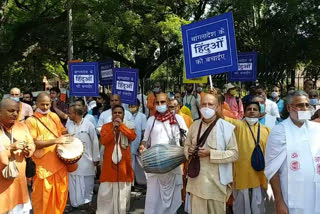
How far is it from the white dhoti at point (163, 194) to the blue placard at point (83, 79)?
3257mm

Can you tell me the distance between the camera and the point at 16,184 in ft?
15.1

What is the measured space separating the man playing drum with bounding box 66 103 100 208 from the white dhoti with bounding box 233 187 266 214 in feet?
8.08

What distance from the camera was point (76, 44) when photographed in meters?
17.9

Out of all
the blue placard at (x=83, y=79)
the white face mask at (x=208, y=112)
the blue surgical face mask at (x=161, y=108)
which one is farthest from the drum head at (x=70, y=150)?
the blue placard at (x=83, y=79)

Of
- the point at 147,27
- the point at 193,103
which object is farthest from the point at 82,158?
the point at 147,27

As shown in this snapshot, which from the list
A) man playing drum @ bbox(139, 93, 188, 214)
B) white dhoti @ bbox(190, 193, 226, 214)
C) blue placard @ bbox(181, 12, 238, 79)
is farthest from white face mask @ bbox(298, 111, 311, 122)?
man playing drum @ bbox(139, 93, 188, 214)

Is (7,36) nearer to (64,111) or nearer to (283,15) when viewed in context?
(64,111)

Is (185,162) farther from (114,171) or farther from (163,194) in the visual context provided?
(114,171)

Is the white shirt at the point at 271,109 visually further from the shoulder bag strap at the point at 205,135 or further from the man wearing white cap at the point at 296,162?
the man wearing white cap at the point at 296,162

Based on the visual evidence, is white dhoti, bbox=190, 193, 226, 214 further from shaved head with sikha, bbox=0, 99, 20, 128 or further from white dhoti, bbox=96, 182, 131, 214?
shaved head with sikha, bbox=0, 99, 20, 128

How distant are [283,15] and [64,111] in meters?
10.7

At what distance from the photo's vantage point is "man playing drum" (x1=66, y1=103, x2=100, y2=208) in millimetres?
6836

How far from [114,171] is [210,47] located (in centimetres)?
234

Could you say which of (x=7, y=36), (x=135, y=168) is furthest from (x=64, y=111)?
(x=7, y=36)
